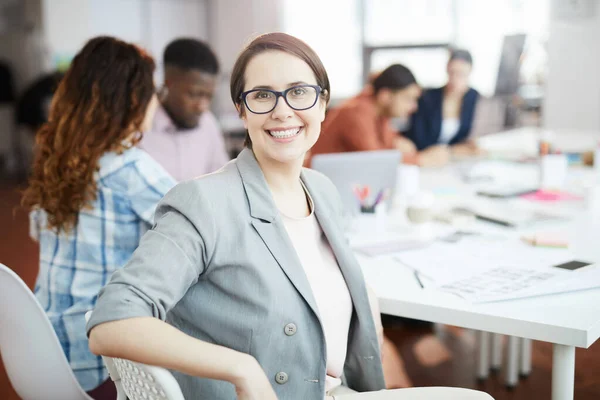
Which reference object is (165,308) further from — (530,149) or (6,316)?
(530,149)

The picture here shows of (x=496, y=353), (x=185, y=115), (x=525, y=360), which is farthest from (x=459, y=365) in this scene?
(x=185, y=115)

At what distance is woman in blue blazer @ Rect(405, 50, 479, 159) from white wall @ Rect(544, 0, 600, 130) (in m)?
1.11

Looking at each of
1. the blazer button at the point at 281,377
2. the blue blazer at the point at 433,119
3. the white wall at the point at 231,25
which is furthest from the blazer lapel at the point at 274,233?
the white wall at the point at 231,25

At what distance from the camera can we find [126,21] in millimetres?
7625

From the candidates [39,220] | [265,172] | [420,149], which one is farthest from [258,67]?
[420,149]

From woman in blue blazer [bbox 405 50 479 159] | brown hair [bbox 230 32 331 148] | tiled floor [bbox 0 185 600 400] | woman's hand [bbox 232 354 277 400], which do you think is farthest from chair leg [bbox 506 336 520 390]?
woman in blue blazer [bbox 405 50 479 159]

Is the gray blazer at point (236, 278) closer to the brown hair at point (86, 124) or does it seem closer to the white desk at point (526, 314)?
the white desk at point (526, 314)

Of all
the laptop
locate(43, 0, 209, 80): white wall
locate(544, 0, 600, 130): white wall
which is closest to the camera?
the laptop

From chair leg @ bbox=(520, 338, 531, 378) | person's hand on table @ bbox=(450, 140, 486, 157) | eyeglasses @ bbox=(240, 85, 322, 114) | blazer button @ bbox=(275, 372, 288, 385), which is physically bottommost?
chair leg @ bbox=(520, 338, 531, 378)

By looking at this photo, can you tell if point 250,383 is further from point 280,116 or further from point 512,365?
point 512,365

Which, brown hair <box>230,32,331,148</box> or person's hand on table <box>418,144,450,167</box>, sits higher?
brown hair <box>230,32,331,148</box>

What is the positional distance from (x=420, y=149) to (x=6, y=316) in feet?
10.2

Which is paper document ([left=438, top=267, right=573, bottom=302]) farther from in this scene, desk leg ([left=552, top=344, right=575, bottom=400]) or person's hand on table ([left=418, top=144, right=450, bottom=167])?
person's hand on table ([left=418, top=144, right=450, bottom=167])

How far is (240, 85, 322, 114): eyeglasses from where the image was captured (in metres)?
1.25
